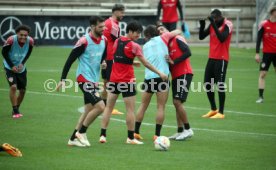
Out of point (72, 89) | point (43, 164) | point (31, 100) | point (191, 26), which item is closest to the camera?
point (43, 164)

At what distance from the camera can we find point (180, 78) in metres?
16.0

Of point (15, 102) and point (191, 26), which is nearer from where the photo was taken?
point (15, 102)

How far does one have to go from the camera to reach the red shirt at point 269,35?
2209cm

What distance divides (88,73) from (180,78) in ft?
6.95

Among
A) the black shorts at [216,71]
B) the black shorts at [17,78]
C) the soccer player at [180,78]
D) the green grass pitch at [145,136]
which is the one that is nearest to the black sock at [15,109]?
the green grass pitch at [145,136]

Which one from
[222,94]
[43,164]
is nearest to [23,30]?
[222,94]

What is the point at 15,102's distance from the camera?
1858 centimetres

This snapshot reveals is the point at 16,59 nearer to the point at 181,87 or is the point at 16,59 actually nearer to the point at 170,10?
the point at 181,87

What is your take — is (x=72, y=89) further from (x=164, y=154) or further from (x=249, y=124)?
(x=164, y=154)

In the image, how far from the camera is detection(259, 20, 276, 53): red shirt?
22.1 meters

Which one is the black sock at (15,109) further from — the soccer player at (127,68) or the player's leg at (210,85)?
the player's leg at (210,85)

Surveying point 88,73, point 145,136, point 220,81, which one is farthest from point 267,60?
point 88,73

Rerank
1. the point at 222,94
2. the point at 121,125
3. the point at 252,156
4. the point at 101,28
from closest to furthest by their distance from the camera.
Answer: the point at 252,156 → the point at 101,28 → the point at 121,125 → the point at 222,94

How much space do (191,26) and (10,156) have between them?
27.0 metres
